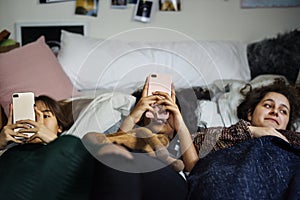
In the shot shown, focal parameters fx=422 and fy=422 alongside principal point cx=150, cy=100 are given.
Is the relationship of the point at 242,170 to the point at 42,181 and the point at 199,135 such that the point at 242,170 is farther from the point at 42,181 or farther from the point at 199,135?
the point at 42,181

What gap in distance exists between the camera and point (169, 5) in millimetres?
2441

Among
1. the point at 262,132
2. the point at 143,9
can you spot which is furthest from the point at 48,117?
the point at 143,9

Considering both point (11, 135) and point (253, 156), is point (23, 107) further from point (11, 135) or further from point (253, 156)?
point (253, 156)

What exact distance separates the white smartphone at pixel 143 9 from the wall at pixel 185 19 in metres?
0.03

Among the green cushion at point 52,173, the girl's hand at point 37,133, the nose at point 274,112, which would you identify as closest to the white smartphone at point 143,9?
the nose at point 274,112

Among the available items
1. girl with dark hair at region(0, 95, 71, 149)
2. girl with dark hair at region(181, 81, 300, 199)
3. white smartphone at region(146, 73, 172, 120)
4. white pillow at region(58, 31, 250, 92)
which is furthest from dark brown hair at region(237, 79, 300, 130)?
girl with dark hair at region(0, 95, 71, 149)

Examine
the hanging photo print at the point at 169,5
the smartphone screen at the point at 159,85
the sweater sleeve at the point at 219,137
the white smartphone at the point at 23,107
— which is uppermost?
the hanging photo print at the point at 169,5

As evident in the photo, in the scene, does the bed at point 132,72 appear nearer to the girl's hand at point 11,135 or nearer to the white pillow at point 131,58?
the white pillow at point 131,58

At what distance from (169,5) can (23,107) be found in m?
1.46

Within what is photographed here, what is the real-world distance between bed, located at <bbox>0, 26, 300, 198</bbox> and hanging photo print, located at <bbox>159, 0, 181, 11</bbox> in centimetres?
25

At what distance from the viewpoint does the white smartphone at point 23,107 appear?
3.85 feet

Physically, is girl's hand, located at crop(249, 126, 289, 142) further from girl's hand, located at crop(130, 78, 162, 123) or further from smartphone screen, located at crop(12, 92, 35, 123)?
smartphone screen, located at crop(12, 92, 35, 123)

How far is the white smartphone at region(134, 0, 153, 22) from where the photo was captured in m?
2.40

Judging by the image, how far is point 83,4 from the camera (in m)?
2.36
